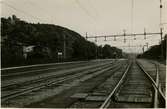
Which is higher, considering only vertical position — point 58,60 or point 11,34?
point 11,34

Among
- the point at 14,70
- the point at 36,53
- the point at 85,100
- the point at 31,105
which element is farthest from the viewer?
the point at 36,53

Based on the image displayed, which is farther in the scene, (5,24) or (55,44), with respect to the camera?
(55,44)

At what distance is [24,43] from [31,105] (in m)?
92.5

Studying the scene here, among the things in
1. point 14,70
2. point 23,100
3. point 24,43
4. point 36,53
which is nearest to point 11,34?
point 24,43

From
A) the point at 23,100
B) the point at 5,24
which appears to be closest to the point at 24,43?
the point at 5,24

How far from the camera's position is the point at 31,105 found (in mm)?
11391

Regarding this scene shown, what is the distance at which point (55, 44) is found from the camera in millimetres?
99812

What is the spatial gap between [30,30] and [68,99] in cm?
9439

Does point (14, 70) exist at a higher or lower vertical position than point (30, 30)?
lower

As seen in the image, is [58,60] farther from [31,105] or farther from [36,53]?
[31,105]

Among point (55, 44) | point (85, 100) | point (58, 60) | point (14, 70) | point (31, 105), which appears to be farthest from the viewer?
point (55, 44)

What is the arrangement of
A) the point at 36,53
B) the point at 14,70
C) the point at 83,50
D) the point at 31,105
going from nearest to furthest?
the point at 31,105 → the point at 14,70 → the point at 36,53 → the point at 83,50

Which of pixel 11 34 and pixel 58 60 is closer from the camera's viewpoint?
pixel 58 60

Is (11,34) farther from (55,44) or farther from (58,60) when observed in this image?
(58,60)
